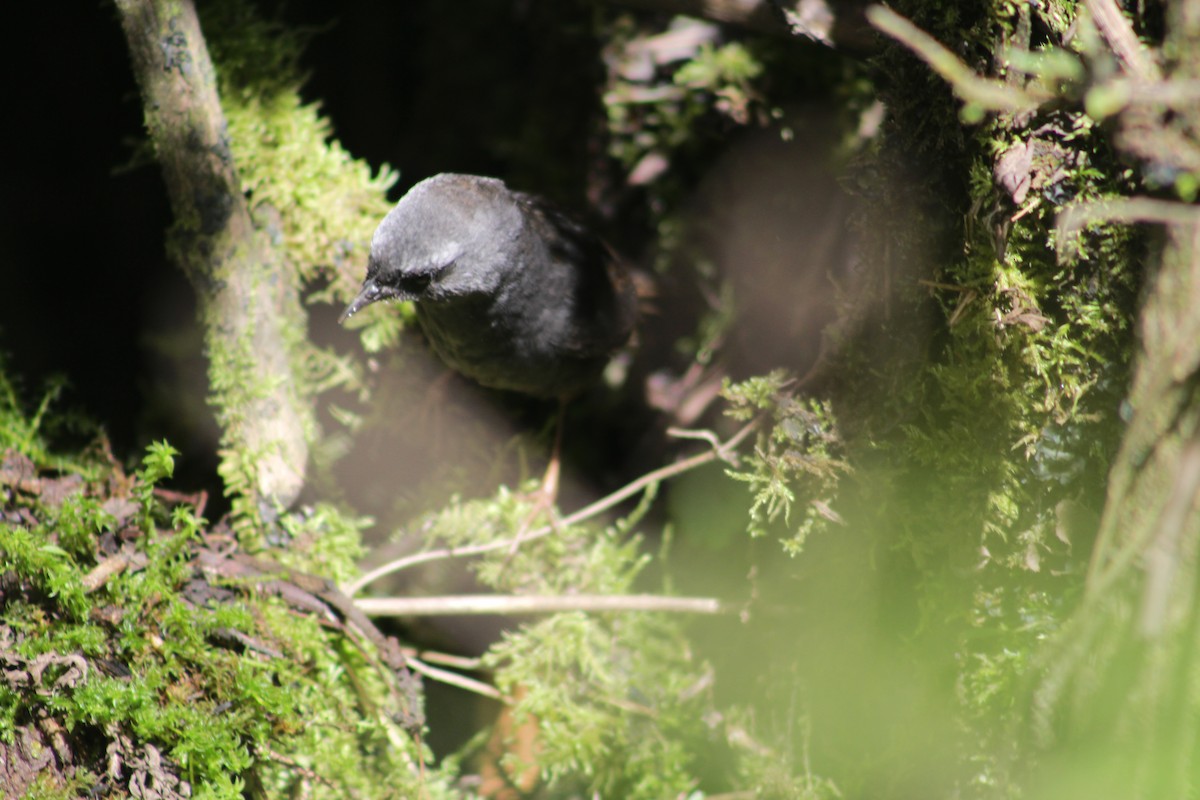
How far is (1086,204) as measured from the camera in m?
2.09

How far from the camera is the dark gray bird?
2816 millimetres

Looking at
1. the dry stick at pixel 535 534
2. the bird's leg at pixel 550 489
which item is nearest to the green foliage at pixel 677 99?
the bird's leg at pixel 550 489

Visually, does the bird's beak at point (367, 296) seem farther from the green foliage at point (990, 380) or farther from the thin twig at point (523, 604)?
the green foliage at point (990, 380)

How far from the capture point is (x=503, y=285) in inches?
124

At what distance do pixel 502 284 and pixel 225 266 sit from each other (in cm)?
95

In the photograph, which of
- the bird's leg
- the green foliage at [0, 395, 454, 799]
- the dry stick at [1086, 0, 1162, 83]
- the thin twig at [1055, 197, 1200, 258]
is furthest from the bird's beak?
the dry stick at [1086, 0, 1162, 83]

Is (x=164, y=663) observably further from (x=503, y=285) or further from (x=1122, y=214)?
(x=1122, y=214)

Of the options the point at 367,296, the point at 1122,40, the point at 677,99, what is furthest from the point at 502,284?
the point at 1122,40

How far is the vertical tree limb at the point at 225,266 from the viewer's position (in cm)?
265

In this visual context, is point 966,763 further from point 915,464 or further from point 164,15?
point 164,15

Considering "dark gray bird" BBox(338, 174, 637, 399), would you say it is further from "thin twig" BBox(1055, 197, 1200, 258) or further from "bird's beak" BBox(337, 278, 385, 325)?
"thin twig" BBox(1055, 197, 1200, 258)

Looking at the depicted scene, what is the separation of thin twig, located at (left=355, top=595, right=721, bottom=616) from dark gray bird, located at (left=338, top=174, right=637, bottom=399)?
0.85m

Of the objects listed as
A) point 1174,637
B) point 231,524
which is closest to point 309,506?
point 231,524

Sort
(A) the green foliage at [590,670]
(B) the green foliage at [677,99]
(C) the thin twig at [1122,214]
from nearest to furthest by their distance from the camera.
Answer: (C) the thin twig at [1122,214] < (A) the green foliage at [590,670] < (B) the green foliage at [677,99]
